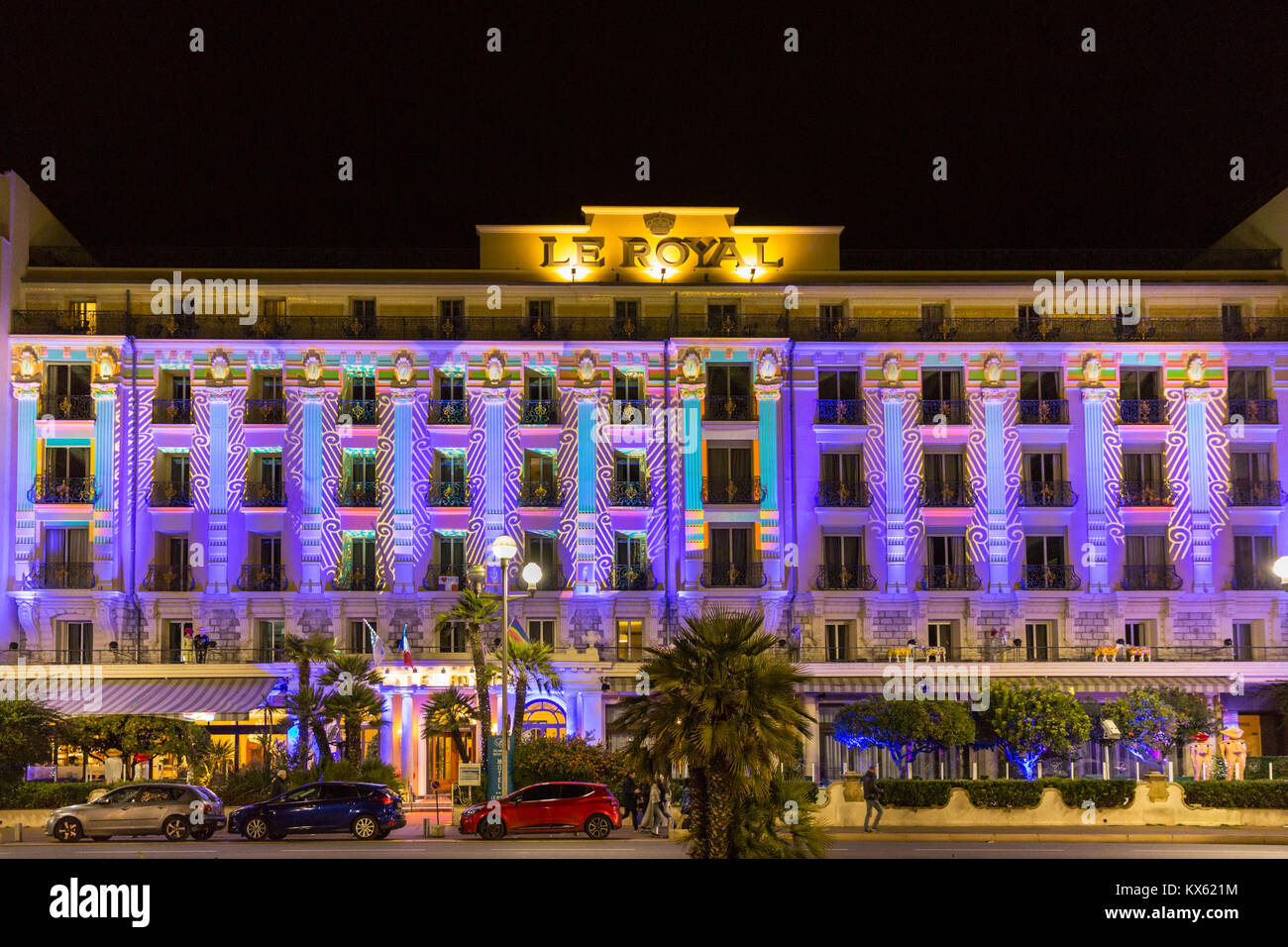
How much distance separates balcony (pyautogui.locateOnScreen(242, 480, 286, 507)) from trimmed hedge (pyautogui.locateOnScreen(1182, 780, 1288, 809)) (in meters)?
31.7

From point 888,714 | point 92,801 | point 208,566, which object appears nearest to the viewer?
point 92,801

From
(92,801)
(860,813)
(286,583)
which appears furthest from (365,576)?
(860,813)

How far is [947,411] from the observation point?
53.3 m

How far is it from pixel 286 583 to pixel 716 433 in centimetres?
1633

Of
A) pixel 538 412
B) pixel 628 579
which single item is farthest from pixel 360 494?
pixel 628 579

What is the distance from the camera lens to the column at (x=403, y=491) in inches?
2040

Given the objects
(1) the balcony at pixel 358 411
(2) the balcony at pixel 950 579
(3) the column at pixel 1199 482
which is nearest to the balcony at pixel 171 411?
(1) the balcony at pixel 358 411

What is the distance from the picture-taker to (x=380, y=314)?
54.1 meters

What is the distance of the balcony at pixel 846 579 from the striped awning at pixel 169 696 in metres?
19.3

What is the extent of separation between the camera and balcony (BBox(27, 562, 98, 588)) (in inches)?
1984

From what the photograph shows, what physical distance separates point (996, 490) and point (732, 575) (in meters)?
10.2

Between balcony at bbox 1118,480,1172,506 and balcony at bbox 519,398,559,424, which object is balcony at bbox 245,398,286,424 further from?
balcony at bbox 1118,480,1172,506
